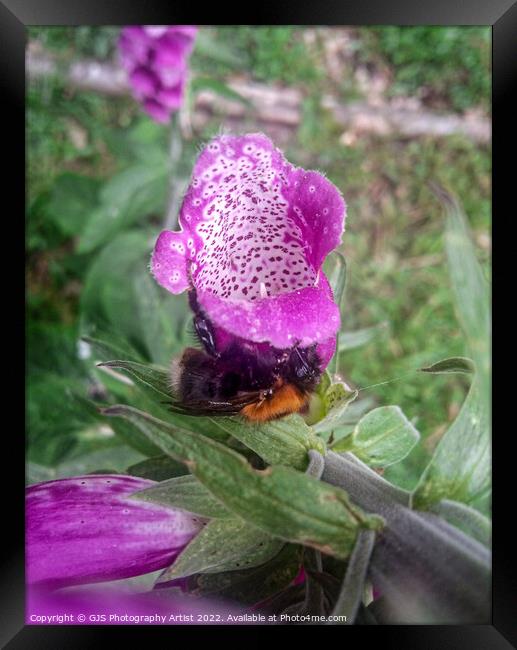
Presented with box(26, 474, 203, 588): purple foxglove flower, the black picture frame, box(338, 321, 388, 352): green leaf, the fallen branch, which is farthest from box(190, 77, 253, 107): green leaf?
box(26, 474, 203, 588): purple foxglove flower

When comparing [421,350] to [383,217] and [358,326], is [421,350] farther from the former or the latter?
[383,217]

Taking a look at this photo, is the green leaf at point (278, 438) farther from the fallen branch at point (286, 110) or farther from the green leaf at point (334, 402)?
the fallen branch at point (286, 110)

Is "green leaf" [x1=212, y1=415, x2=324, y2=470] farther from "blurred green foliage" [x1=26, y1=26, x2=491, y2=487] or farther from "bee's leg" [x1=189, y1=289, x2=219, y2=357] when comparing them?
"blurred green foliage" [x1=26, y1=26, x2=491, y2=487]

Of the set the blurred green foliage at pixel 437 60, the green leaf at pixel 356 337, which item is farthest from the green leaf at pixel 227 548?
the blurred green foliage at pixel 437 60

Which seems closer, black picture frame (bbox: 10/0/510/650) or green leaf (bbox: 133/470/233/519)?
green leaf (bbox: 133/470/233/519)

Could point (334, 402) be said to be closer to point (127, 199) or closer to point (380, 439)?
point (380, 439)
